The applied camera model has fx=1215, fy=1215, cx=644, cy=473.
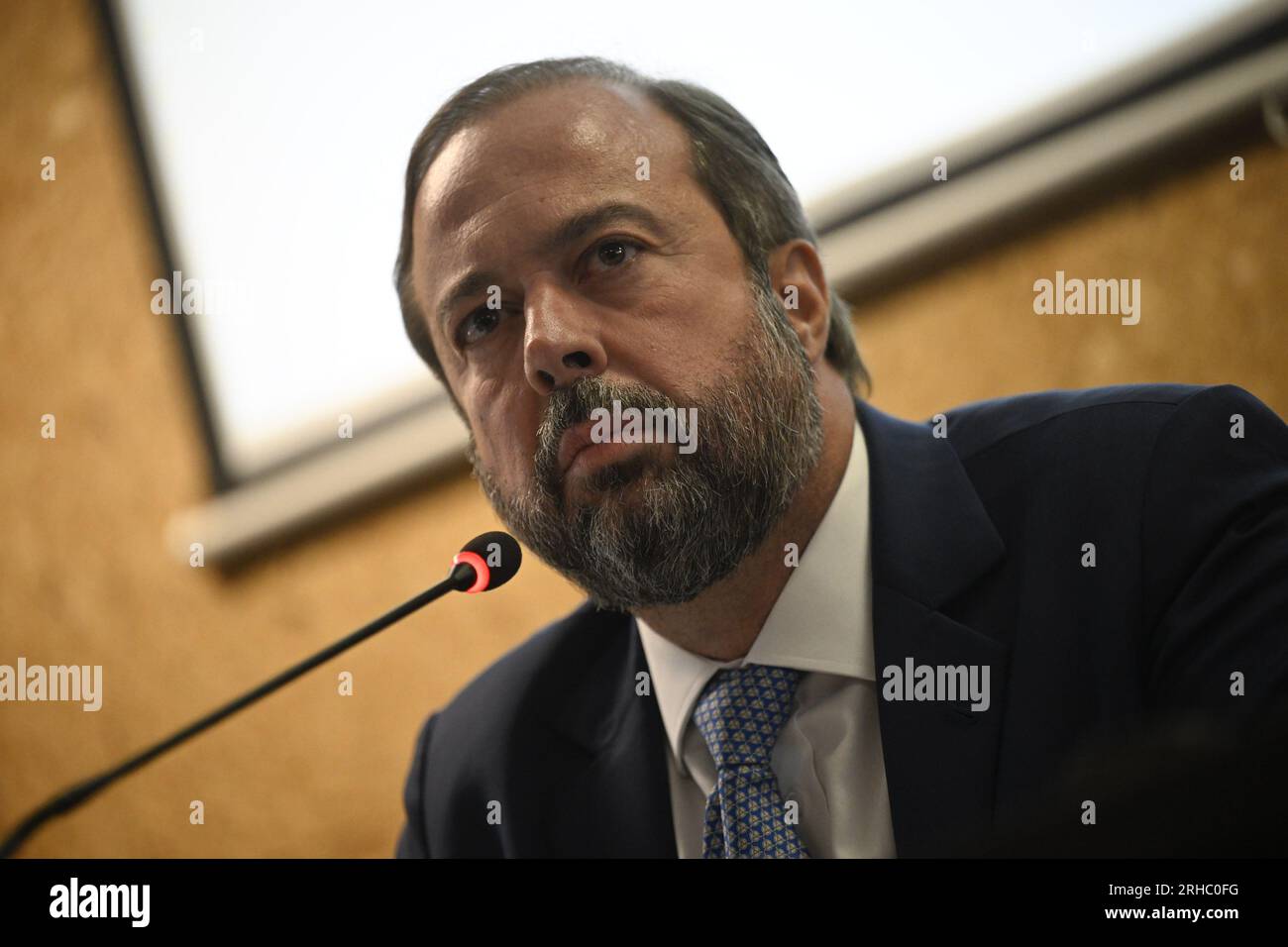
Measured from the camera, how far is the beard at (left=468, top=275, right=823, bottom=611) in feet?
4.25

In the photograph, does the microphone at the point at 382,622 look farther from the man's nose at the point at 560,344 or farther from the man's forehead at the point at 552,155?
the man's forehead at the point at 552,155

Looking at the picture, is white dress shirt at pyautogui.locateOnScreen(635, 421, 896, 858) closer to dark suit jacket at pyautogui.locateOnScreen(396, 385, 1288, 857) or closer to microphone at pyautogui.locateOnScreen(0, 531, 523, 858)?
dark suit jacket at pyautogui.locateOnScreen(396, 385, 1288, 857)

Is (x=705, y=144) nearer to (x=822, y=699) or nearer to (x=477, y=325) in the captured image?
(x=477, y=325)

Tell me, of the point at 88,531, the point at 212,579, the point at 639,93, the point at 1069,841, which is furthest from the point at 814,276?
the point at 88,531

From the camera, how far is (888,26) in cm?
230

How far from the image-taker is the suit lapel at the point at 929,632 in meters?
1.17

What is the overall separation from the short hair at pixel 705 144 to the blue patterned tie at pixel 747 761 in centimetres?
47

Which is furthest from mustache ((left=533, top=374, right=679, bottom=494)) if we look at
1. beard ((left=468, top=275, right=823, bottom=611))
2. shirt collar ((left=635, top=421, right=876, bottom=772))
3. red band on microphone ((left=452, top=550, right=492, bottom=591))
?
shirt collar ((left=635, top=421, right=876, bottom=772))

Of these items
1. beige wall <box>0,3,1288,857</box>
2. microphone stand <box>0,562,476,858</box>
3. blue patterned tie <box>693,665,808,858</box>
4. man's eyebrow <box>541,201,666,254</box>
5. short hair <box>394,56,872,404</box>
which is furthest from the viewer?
beige wall <box>0,3,1288,857</box>

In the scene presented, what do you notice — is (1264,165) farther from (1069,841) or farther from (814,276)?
(1069,841)

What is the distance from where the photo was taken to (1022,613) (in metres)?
1.22

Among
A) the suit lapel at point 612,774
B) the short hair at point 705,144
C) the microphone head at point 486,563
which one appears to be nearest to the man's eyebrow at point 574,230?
the short hair at point 705,144

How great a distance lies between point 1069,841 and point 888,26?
2.03m

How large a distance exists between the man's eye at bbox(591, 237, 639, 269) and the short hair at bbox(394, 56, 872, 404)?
0.15m
